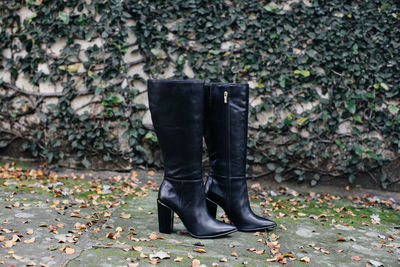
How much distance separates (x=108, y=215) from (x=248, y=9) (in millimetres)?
1796

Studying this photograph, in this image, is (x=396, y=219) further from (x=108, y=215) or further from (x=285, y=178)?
(x=108, y=215)

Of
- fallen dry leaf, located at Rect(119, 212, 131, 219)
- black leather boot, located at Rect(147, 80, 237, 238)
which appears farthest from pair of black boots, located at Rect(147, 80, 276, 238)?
fallen dry leaf, located at Rect(119, 212, 131, 219)

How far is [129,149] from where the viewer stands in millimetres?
3164

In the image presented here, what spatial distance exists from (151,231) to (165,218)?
0.11m

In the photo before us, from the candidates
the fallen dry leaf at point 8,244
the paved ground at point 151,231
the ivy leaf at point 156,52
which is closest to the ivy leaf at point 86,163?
the paved ground at point 151,231

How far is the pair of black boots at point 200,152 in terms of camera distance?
178 centimetres

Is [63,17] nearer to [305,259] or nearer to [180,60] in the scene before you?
[180,60]

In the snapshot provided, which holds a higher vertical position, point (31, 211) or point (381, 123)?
point (381, 123)

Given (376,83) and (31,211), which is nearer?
(31,211)

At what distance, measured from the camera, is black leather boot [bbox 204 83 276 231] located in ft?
6.28

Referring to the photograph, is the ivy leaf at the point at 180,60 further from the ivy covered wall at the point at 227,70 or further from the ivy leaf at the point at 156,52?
the ivy leaf at the point at 156,52

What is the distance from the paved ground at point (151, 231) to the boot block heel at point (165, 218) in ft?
0.10

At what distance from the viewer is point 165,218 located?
1832mm

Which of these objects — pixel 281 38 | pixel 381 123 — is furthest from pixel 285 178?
pixel 281 38
